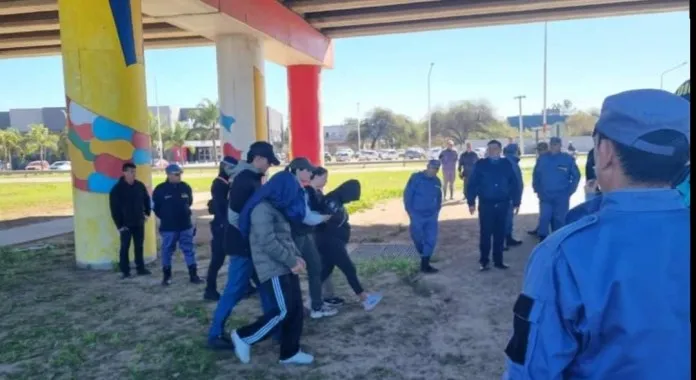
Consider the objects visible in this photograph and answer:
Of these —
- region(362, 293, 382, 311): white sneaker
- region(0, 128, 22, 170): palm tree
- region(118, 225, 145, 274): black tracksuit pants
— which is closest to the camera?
region(362, 293, 382, 311): white sneaker

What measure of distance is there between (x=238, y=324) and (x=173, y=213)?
216cm

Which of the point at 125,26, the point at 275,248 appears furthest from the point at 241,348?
the point at 125,26

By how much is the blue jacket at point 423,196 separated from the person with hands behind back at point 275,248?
11.1 ft

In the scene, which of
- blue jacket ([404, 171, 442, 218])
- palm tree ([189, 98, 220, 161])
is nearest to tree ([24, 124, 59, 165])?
palm tree ([189, 98, 220, 161])

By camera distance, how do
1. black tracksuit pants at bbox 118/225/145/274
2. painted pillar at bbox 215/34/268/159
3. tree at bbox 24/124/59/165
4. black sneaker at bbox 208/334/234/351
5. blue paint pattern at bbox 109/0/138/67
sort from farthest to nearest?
tree at bbox 24/124/59/165 < painted pillar at bbox 215/34/268/159 < blue paint pattern at bbox 109/0/138/67 < black tracksuit pants at bbox 118/225/145/274 < black sneaker at bbox 208/334/234/351

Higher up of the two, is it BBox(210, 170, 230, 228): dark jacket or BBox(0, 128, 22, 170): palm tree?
BBox(0, 128, 22, 170): palm tree

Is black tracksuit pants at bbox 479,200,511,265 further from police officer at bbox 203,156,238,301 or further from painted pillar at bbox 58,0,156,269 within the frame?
painted pillar at bbox 58,0,156,269

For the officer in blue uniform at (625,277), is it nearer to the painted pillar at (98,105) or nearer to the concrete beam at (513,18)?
the painted pillar at (98,105)

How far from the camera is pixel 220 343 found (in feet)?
17.1

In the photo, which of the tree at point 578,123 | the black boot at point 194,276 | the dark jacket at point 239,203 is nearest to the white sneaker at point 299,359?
the dark jacket at point 239,203

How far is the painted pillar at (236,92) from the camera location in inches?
514

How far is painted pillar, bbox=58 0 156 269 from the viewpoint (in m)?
8.94

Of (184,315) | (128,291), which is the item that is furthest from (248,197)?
(128,291)

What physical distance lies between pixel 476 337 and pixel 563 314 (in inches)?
165
